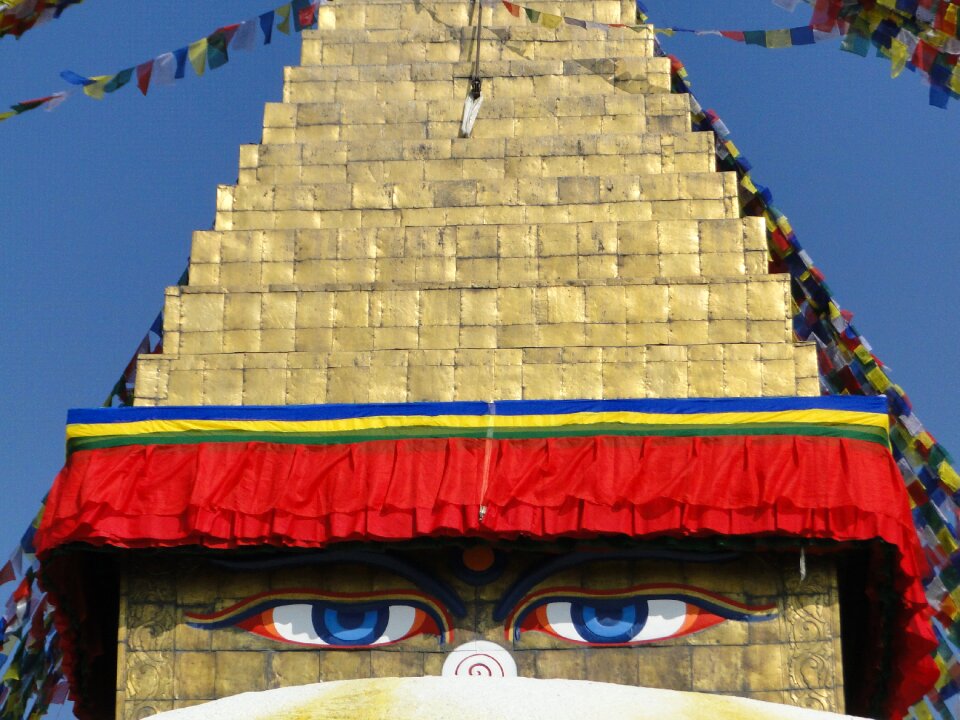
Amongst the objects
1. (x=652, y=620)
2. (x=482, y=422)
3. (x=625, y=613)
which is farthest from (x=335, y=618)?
(x=652, y=620)

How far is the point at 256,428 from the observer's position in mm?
14242

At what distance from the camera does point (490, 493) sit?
13.7 m

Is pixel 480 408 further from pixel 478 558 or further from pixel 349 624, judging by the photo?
pixel 349 624

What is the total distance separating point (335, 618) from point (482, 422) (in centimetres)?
193

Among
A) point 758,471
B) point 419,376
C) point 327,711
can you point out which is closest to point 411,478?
point 419,376

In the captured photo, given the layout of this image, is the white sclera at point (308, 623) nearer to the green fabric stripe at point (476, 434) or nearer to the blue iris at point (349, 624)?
the blue iris at point (349, 624)

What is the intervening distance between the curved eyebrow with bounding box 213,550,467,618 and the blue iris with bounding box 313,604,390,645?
1.09 ft

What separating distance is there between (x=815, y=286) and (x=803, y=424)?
4409 millimetres

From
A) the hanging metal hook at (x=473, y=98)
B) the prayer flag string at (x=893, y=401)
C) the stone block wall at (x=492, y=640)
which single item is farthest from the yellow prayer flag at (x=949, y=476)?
the hanging metal hook at (x=473, y=98)

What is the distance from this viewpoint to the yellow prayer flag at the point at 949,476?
17.0 meters

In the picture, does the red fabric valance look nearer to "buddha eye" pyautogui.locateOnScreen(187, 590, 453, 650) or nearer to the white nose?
"buddha eye" pyautogui.locateOnScreen(187, 590, 453, 650)

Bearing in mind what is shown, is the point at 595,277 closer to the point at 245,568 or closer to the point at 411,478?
the point at 411,478

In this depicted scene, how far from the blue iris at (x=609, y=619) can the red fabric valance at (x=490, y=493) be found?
2.48 ft

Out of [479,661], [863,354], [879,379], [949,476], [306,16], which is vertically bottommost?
[479,661]
